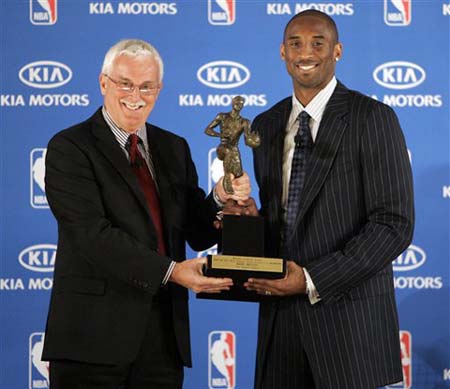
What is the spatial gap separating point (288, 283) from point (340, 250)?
192mm

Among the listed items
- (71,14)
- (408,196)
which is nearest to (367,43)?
(71,14)

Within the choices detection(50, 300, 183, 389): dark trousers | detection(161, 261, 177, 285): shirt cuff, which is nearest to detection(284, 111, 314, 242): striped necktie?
detection(161, 261, 177, 285): shirt cuff

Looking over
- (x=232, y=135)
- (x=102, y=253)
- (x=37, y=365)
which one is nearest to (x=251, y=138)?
(x=232, y=135)

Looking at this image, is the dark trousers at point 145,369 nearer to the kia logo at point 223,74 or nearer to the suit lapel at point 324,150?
the suit lapel at point 324,150

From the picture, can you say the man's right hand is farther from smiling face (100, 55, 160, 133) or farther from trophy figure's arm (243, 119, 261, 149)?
smiling face (100, 55, 160, 133)

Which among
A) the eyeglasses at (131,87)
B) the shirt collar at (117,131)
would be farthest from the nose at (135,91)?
the shirt collar at (117,131)

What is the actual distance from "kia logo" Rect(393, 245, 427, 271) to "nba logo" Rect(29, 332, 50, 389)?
175 cm

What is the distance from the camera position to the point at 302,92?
269 centimetres

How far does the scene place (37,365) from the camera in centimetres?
413

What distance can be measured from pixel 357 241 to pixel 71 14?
219cm

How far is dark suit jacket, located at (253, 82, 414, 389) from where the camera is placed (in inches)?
98.2

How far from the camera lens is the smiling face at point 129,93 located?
2637mm

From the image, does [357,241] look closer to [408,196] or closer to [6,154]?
[408,196]

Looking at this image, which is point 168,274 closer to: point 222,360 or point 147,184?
point 147,184
